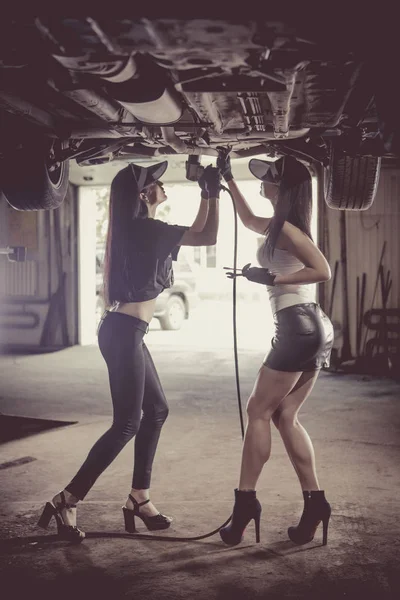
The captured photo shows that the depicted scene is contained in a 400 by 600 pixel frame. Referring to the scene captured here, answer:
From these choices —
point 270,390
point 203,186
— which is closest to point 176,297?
point 203,186

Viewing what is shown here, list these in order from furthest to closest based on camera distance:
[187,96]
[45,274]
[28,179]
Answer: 1. [45,274]
2. [28,179]
3. [187,96]

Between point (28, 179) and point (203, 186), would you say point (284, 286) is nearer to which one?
point (203, 186)

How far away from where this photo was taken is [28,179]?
4.39 metres

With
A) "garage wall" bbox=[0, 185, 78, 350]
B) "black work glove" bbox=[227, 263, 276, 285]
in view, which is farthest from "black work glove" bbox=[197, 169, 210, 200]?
"garage wall" bbox=[0, 185, 78, 350]

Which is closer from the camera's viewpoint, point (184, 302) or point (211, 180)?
point (211, 180)

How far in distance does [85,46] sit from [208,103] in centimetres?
122

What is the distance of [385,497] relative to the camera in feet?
13.0

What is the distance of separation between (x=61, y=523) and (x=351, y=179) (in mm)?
2953

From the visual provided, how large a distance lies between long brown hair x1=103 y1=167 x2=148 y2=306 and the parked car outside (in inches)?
394

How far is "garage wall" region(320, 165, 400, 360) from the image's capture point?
984 cm

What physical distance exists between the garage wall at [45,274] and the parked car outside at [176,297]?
1493 mm

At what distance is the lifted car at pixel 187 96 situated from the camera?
237 cm

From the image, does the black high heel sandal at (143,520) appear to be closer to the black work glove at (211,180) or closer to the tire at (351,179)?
the black work glove at (211,180)

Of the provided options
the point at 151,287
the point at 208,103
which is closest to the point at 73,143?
the point at 208,103
